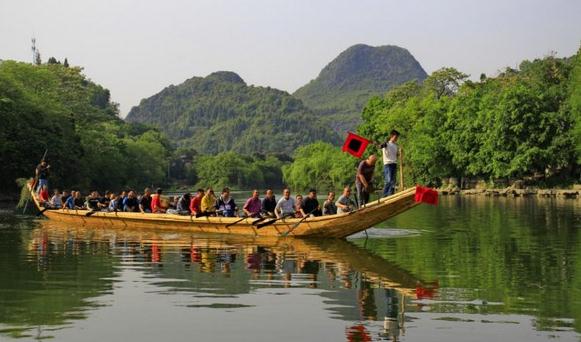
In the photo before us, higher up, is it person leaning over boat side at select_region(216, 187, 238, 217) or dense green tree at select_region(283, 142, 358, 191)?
dense green tree at select_region(283, 142, 358, 191)

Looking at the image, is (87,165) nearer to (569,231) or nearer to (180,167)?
(569,231)

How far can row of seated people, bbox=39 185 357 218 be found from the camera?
27.9m

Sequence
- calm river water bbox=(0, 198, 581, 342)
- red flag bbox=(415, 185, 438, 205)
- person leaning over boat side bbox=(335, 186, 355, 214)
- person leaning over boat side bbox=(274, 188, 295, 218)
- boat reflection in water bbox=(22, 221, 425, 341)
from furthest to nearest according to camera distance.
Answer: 1. person leaning over boat side bbox=(274, 188, 295, 218)
2. person leaning over boat side bbox=(335, 186, 355, 214)
3. red flag bbox=(415, 185, 438, 205)
4. boat reflection in water bbox=(22, 221, 425, 341)
5. calm river water bbox=(0, 198, 581, 342)

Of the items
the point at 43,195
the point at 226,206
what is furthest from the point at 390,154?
the point at 43,195

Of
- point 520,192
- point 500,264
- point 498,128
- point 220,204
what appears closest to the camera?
point 500,264

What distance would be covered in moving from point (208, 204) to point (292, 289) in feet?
50.4

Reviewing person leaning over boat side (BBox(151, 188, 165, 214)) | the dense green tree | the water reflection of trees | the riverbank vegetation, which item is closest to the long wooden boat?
the water reflection of trees

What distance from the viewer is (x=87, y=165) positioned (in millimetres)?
89125

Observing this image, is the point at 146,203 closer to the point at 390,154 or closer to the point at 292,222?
the point at 292,222

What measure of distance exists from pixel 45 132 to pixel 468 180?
5022 centimetres

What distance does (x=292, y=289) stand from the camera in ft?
52.0

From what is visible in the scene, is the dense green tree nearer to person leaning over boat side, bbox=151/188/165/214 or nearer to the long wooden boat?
person leaning over boat side, bbox=151/188/165/214

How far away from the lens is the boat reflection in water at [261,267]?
13.9 meters

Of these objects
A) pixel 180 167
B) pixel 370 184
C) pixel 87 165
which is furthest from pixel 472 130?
pixel 180 167
